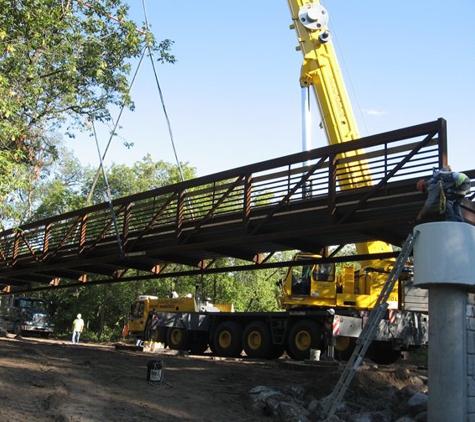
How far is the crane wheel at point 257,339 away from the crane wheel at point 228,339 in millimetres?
402

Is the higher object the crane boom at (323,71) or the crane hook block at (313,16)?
the crane hook block at (313,16)

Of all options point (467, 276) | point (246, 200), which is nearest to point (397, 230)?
point (467, 276)

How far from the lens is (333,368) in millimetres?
12609

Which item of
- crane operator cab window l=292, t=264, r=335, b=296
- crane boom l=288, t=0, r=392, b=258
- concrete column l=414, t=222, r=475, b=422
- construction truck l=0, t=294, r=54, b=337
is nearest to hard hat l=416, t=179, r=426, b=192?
concrete column l=414, t=222, r=475, b=422

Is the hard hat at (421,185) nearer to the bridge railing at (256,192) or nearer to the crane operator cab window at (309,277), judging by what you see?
the bridge railing at (256,192)

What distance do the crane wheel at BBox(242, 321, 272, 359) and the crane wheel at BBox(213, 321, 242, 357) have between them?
40 centimetres

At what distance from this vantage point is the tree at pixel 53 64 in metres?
12.9

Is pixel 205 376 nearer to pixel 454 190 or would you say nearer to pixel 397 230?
pixel 397 230

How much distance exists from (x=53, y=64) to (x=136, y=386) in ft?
35.7

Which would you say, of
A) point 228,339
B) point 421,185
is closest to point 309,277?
point 228,339

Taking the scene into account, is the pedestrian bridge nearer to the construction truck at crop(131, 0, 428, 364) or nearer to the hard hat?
the hard hat

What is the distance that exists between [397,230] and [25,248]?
15.2m

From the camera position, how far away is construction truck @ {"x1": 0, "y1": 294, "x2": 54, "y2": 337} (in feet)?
106

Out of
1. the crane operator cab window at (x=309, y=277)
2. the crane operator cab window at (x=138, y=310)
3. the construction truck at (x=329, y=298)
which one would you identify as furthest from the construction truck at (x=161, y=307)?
the crane operator cab window at (x=309, y=277)
